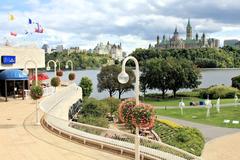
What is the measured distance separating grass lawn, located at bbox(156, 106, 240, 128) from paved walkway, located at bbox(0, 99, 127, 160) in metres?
22.7

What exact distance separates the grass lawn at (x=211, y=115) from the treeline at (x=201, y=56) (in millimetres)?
109048

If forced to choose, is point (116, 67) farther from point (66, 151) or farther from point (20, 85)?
point (66, 151)

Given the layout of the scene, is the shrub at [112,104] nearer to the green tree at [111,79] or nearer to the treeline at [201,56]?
the green tree at [111,79]

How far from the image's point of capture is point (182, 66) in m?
77.5

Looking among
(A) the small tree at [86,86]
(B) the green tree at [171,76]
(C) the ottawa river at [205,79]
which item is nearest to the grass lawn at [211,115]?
(A) the small tree at [86,86]

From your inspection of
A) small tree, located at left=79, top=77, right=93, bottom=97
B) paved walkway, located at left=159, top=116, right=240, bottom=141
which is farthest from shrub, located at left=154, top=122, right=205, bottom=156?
small tree, located at left=79, top=77, right=93, bottom=97

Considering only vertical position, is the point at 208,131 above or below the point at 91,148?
below

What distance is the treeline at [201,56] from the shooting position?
163375 millimetres

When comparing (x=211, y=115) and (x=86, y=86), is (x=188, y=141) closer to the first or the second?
(x=211, y=115)

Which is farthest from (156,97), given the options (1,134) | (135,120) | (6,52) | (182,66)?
(135,120)

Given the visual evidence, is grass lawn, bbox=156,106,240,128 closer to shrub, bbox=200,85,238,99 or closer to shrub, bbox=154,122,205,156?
shrub, bbox=154,122,205,156

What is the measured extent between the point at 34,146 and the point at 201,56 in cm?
16939

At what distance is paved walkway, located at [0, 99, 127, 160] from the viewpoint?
577 inches

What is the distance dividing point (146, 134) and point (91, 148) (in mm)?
14488
